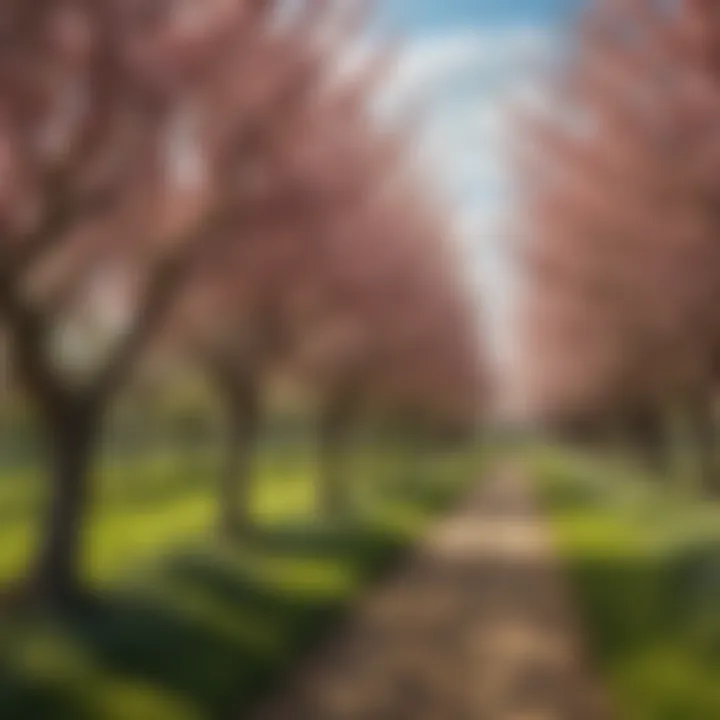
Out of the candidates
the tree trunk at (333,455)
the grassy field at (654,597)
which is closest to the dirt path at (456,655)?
the grassy field at (654,597)

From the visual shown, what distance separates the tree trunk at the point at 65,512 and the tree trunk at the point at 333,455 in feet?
29.7

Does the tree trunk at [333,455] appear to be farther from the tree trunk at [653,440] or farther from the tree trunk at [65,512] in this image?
the tree trunk at [65,512]

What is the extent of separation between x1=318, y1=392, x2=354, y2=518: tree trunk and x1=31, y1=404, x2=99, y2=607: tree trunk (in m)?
9.07

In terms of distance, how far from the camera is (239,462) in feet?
45.9

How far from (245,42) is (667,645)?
4801mm

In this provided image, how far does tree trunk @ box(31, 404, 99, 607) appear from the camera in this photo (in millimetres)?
8688

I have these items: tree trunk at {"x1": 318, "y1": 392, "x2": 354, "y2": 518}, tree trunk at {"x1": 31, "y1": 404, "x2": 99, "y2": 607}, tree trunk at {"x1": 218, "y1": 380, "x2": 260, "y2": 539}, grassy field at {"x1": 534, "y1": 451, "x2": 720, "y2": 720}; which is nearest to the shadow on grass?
tree trunk at {"x1": 31, "y1": 404, "x2": 99, "y2": 607}

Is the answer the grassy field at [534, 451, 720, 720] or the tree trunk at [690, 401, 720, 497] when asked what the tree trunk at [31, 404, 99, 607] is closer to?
the grassy field at [534, 451, 720, 720]

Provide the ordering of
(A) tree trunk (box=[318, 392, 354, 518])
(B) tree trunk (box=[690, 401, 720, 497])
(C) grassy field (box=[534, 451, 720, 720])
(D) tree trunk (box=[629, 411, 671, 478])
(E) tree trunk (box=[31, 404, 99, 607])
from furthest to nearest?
(D) tree trunk (box=[629, 411, 671, 478])
(A) tree trunk (box=[318, 392, 354, 518])
(B) tree trunk (box=[690, 401, 720, 497])
(E) tree trunk (box=[31, 404, 99, 607])
(C) grassy field (box=[534, 451, 720, 720])

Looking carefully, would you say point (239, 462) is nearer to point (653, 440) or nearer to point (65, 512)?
point (65, 512)

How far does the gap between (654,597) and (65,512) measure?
15.7ft

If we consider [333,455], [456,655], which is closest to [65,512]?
[456,655]

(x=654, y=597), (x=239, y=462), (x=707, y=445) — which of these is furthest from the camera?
(x=707, y=445)

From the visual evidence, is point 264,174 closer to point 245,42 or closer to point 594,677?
point 245,42
